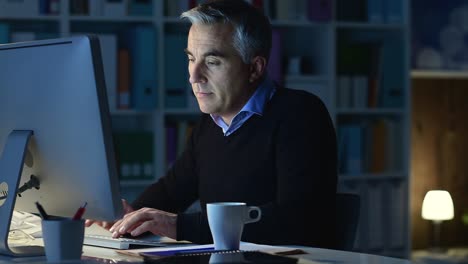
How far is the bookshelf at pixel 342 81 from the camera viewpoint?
440cm

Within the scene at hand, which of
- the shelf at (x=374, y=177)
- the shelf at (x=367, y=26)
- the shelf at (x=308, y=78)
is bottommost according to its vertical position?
the shelf at (x=374, y=177)

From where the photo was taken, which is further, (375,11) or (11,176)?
(375,11)

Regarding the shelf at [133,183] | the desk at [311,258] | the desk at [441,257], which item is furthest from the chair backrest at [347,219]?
the desk at [441,257]

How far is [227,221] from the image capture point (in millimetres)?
1755

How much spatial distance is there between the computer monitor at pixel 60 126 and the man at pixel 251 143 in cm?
42

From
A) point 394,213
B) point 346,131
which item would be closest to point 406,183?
point 394,213

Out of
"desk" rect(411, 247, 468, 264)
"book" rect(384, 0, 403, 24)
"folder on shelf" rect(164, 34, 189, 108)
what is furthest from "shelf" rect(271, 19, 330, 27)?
"desk" rect(411, 247, 468, 264)

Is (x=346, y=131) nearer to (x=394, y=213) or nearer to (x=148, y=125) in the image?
(x=394, y=213)

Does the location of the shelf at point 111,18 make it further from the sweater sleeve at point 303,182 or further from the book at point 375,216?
the sweater sleeve at point 303,182

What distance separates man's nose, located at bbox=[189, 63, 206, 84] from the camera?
7.87ft

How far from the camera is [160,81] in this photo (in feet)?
14.4

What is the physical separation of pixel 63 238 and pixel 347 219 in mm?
882

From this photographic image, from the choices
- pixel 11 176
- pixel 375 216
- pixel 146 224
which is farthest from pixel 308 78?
pixel 11 176

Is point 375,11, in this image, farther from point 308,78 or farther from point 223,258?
point 223,258
